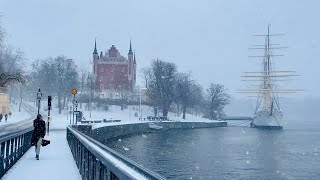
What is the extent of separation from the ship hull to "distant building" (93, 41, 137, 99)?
42.0m

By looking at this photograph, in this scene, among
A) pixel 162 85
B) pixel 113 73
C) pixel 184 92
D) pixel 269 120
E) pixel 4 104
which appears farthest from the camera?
pixel 113 73

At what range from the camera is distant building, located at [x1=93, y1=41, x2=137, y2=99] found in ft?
468

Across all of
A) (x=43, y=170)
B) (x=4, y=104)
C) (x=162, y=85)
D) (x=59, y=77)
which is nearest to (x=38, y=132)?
(x=43, y=170)

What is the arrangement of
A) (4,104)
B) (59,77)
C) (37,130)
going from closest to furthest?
(37,130), (4,104), (59,77)

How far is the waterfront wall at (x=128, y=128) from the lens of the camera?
5223 centimetres

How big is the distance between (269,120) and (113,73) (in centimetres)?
5119

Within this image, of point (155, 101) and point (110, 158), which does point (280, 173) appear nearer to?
point (110, 158)

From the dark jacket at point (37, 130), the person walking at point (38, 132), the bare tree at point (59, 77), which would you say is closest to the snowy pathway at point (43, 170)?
the person walking at point (38, 132)

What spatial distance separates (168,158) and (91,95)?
249 feet

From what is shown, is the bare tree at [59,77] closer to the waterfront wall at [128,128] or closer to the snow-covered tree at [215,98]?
the waterfront wall at [128,128]

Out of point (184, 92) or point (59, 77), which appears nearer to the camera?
point (184, 92)

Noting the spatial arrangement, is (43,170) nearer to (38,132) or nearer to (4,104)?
(38,132)

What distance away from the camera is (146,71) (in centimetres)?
12069

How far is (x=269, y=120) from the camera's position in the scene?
143 meters
